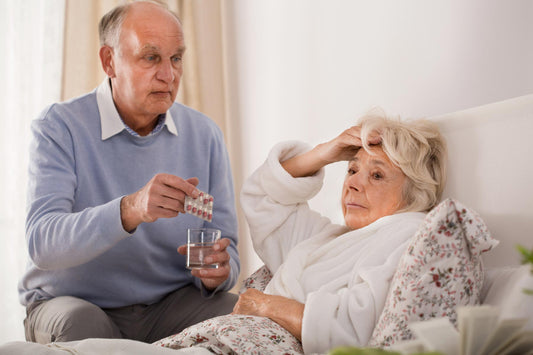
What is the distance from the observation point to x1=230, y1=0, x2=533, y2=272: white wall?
1.72 metres

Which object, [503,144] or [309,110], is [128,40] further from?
[503,144]

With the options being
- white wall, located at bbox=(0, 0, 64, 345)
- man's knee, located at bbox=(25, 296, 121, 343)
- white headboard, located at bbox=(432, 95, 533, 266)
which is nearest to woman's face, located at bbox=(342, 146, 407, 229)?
white headboard, located at bbox=(432, 95, 533, 266)

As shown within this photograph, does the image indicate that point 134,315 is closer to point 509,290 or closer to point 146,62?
point 146,62

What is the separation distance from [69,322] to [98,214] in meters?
0.34

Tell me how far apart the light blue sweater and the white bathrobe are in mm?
296

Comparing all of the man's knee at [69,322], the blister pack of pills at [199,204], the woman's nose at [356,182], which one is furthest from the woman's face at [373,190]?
the man's knee at [69,322]

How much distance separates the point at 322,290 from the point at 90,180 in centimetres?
95

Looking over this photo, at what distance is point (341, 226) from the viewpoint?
1.76 metres

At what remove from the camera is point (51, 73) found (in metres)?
2.79

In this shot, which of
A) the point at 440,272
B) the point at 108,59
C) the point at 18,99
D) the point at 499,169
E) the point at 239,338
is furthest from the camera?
the point at 18,99

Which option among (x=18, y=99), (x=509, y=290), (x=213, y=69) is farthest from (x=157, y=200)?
(x=213, y=69)

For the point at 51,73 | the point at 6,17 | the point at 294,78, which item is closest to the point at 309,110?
the point at 294,78

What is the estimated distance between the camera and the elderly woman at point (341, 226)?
1290 millimetres

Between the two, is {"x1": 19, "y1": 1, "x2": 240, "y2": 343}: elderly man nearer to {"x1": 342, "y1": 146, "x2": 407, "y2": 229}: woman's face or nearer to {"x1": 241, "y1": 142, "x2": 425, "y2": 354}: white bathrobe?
{"x1": 241, "y1": 142, "x2": 425, "y2": 354}: white bathrobe
